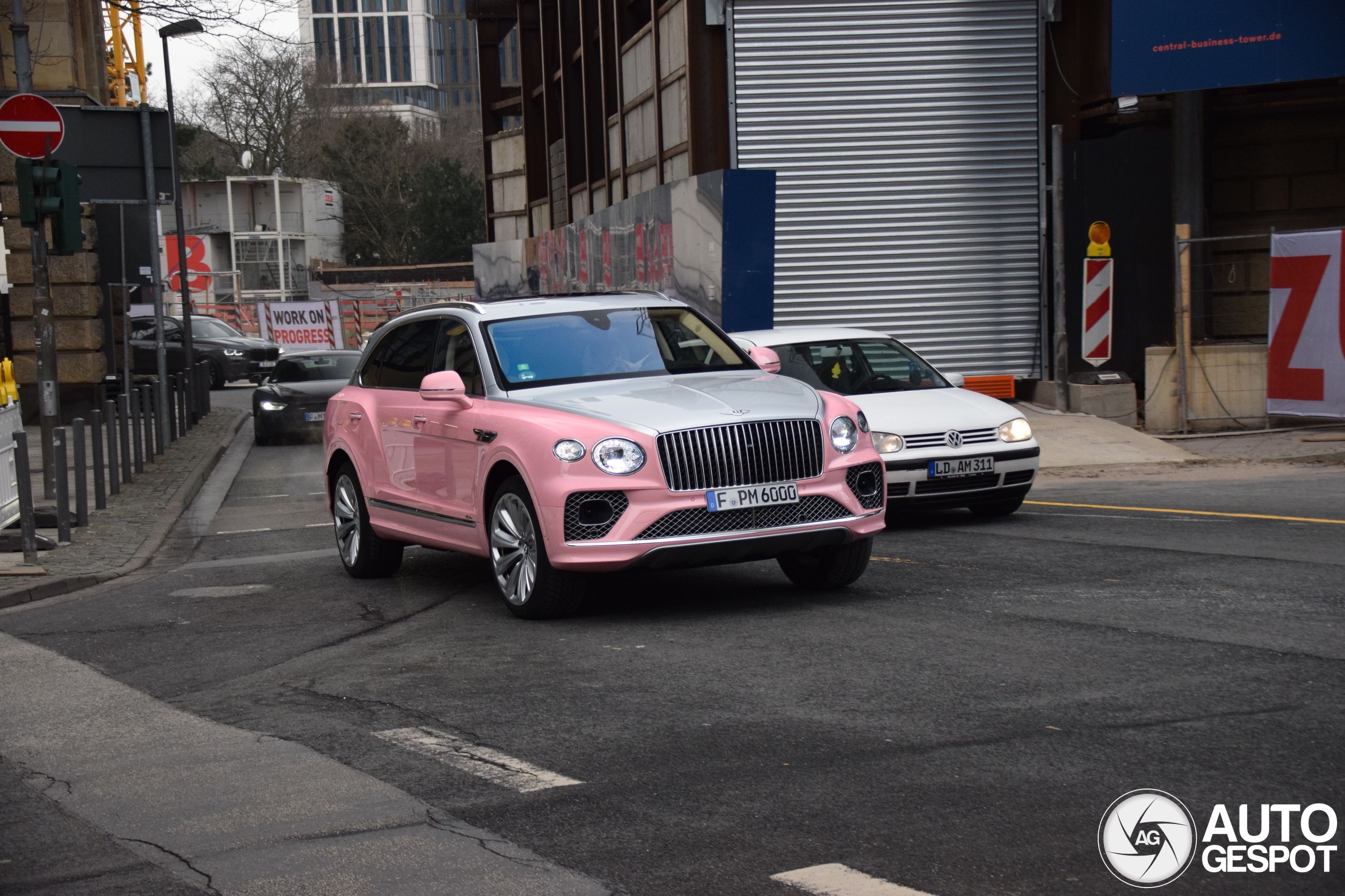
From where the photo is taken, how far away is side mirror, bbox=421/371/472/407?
893 cm

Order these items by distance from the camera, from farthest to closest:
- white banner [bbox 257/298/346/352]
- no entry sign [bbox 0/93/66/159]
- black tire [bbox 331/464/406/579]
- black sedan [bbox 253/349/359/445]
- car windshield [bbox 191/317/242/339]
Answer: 1. white banner [bbox 257/298/346/352]
2. car windshield [bbox 191/317/242/339]
3. black sedan [bbox 253/349/359/445]
4. no entry sign [bbox 0/93/66/159]
5. black tire [bbox 331/464/406/579]

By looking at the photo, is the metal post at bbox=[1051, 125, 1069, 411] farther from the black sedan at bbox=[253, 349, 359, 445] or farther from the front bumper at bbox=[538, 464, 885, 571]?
the front bumper at bbox=[538, 464, 885, 571]

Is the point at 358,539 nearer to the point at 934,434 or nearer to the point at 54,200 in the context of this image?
the point at 934,434

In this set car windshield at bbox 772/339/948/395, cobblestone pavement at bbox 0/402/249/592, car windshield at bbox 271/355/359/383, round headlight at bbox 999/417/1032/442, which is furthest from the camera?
car windshield at bbox 271/355/359/383

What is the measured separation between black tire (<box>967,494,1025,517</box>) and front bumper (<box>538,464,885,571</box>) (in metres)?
3.94

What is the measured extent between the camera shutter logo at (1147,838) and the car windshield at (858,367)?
26.1ft

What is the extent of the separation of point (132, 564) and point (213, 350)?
3197cm

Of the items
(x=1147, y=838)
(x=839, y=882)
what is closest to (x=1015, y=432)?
(x=1147, y=838)

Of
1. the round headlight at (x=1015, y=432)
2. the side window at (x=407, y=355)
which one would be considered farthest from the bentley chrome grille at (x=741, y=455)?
the round headlight at (x=1015, y=432)

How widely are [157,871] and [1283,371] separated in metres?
15.5

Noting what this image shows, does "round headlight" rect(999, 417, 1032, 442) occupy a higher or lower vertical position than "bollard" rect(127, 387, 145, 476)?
higher

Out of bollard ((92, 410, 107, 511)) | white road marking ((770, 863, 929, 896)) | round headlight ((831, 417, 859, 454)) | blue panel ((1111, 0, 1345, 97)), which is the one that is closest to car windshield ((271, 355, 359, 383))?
bollard ((92, 410, 107, 511))

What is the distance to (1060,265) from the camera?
64.0 ft

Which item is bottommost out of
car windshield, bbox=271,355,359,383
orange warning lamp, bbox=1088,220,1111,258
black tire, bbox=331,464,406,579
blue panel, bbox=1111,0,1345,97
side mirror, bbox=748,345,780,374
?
black tire, bbox=331,464,406,579
